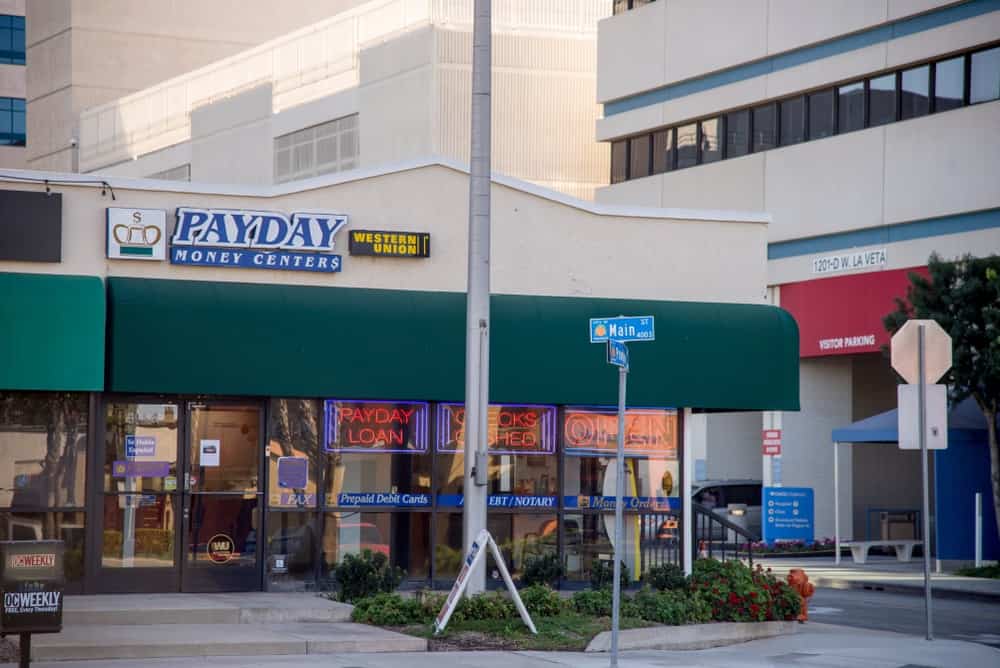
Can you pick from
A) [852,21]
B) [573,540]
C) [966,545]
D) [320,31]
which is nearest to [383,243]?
[573,540]

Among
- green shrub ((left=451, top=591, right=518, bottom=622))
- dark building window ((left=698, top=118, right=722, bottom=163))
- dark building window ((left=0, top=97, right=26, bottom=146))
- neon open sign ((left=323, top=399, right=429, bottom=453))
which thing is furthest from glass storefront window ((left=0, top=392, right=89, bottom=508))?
dark building window ((left=0, top=97, right=26, bottom=146))

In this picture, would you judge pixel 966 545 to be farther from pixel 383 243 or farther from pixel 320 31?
pixel 320 31

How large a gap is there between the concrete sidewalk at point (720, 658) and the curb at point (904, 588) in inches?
304

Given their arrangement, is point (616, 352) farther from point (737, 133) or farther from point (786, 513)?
point (737, 133)

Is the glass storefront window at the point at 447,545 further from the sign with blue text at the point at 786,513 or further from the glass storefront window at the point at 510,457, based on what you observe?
the sign with blue text at the point at 786,513

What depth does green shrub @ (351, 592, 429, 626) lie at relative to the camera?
16.9 metres

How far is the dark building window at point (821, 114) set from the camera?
39406 millimetres

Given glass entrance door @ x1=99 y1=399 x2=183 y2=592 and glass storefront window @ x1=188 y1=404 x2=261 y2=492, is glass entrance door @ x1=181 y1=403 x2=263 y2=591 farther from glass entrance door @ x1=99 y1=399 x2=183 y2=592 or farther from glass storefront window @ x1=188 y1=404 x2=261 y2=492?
glass entrance door @ x1=99 y1=399 x2=183 y2=592

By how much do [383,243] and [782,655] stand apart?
294 inches

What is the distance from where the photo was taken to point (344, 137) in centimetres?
4856

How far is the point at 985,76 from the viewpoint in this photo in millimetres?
35250

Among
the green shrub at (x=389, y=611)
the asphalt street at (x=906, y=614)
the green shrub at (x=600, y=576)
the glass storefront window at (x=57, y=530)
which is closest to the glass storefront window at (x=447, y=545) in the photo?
the green shrub at (x=600, y=576)

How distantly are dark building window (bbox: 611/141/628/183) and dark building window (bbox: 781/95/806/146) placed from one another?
657 centimetres

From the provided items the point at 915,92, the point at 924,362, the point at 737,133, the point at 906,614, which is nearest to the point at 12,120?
the point at 737,133
